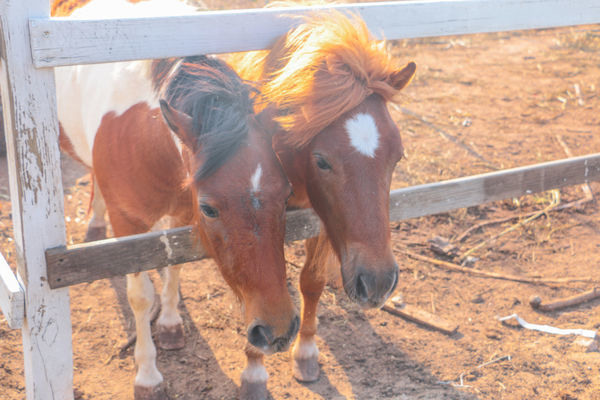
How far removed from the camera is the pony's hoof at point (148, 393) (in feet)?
9.29

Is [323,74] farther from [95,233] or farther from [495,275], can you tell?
[95,233]

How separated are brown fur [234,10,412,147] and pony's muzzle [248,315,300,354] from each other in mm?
724

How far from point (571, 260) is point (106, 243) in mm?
3367

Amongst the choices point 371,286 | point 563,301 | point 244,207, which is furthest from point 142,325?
point 563,301

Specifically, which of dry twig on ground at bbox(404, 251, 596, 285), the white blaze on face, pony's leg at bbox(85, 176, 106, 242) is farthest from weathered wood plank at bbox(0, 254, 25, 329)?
dry twig on ground at bbox(404, 251, 596, 285)

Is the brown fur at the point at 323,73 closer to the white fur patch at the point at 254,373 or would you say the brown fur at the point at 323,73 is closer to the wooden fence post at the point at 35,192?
the wooden fence post at the point at 35,192

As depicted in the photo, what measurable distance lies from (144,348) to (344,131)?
1.61 meters

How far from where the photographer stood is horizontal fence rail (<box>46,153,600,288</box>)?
2.07 meters

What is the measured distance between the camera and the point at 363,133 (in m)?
2.14

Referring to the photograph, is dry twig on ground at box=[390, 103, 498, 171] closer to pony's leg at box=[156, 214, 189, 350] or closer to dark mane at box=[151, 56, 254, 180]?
pony's leg at box=[156, 214, 189, 350]

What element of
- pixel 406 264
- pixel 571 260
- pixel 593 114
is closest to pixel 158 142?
pixel 406 264

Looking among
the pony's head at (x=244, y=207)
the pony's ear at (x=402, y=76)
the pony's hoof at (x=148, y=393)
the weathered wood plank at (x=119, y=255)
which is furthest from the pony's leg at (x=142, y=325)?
the pony's ear at (x=402, y=76)

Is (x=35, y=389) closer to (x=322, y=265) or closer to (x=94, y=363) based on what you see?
(x=94, y=363)

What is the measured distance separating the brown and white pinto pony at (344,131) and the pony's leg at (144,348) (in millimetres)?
1076
